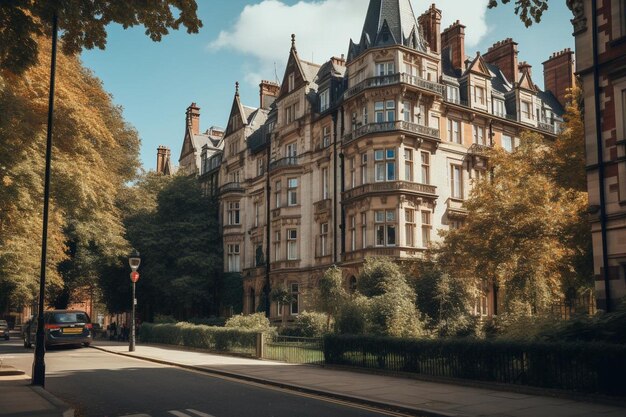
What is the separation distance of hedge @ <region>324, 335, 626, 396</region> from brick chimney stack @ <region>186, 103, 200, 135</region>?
54.1 m

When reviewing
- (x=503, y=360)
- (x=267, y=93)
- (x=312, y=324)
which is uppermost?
(x=267, y=93)

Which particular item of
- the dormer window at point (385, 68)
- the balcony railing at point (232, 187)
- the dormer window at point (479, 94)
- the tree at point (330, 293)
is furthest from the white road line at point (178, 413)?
the balcony railing at point (232, 187)

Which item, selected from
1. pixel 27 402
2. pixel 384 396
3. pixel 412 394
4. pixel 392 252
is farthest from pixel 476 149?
pixel 27 402

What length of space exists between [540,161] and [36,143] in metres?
22.6

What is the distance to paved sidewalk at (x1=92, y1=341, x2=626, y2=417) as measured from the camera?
457 inches

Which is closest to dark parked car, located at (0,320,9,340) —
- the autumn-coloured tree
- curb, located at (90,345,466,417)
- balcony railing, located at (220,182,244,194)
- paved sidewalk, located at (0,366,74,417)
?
balcony railing, located at (220,182,244,194)

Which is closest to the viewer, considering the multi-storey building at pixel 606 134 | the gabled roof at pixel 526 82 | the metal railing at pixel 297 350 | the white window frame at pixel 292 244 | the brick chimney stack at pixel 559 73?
the multi-storey building at pixel 606 134

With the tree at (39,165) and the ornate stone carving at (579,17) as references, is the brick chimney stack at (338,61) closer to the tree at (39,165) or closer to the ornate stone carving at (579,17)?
the tree at (39,165)

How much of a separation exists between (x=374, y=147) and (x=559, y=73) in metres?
23.8

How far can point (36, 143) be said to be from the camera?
2406 cm

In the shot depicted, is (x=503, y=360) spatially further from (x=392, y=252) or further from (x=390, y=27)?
(x=390, y=27)

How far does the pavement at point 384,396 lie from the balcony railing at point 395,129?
2008 centimetres

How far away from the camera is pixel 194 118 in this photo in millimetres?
71438

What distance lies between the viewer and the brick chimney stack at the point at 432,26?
42.0m
